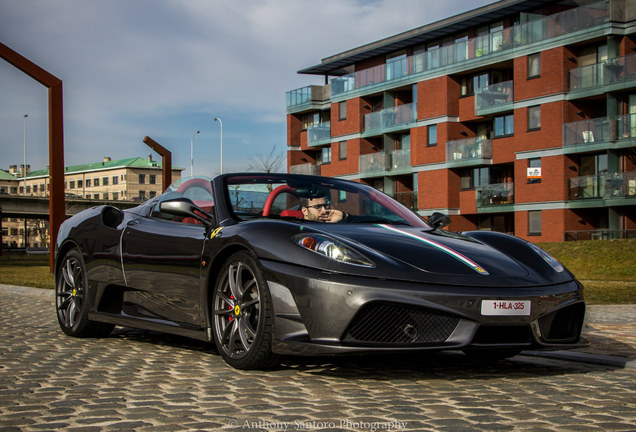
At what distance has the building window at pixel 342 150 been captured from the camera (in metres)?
50.2

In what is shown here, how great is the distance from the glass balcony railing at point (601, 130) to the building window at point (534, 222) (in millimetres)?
3714

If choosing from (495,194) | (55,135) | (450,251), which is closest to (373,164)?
(495,194)

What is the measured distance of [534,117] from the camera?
3700 cm

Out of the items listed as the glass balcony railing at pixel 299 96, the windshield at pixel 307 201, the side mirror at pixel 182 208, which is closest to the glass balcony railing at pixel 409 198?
the glass balcony railing at pixel 299 96

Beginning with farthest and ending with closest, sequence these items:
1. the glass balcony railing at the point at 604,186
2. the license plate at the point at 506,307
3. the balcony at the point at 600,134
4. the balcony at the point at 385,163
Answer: the balcony at the point at 385,163, the balcony at the point at 600,134, the glass balcony railing at the point at 604,186, the license plate at the point at 506,307

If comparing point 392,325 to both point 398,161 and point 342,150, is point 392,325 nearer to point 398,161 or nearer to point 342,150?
point 398,161

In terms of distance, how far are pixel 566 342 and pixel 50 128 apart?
15.9 m

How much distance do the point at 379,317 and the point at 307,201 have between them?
1.64 meters

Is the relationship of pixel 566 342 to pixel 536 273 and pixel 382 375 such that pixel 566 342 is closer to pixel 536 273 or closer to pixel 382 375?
pixel 536 273

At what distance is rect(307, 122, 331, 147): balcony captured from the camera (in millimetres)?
51875

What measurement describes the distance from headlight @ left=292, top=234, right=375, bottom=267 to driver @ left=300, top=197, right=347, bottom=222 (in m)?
0.84

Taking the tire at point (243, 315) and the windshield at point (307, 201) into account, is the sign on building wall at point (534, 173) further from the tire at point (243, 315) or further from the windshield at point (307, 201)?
the tire at point (243, 315)

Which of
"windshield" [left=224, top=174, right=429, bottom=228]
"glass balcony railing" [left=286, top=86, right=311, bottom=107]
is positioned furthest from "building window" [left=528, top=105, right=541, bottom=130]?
"windshield" [left=224, top=174, right=429, bottom=228]

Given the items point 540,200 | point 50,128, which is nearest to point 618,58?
point 540,200
